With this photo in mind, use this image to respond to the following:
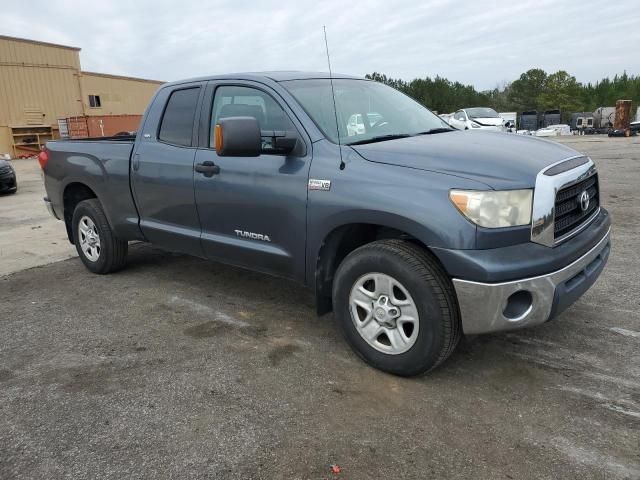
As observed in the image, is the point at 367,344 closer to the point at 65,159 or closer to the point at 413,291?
the point at 413,291

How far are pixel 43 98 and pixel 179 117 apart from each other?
94.3 ft

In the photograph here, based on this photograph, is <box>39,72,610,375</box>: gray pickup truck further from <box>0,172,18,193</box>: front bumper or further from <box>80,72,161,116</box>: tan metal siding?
<box>80,72,161,116</box>: tan metal siding

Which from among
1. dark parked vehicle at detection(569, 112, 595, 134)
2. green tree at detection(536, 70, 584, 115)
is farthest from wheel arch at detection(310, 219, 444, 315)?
green tree at detection(536, 70, 584, 115)

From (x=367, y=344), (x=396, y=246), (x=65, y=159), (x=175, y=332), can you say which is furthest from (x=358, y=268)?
(x=65, y=159)

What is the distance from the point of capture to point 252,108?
3.86 meters

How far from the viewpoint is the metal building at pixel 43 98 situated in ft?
88.4

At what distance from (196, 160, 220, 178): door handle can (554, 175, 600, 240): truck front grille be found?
90.1 inches

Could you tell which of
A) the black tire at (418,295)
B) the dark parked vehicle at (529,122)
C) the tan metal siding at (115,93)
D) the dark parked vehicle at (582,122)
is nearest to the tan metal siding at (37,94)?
the tan metal siding at (115,93)

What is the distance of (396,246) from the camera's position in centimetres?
303

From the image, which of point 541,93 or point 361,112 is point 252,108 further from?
point 541,93

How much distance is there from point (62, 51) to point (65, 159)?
1128 inches

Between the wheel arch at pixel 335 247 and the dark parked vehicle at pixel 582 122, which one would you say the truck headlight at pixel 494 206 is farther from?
the dark parked vehicle at pixel 582 122

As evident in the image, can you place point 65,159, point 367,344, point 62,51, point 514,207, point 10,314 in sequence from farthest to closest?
point 62,51
point 65,159
point 10,314
point 367,344
point 514,207

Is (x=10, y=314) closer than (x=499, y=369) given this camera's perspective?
No
